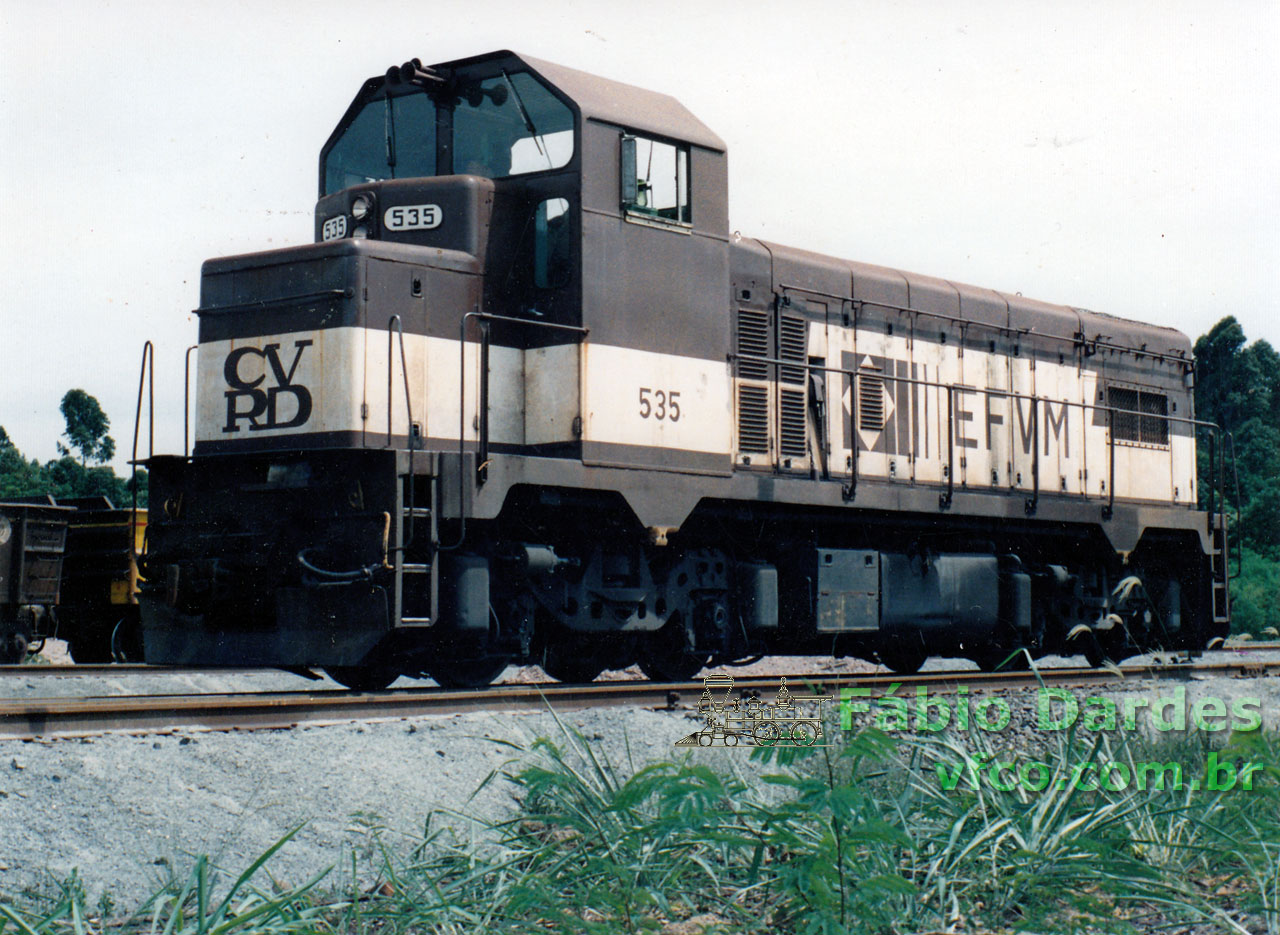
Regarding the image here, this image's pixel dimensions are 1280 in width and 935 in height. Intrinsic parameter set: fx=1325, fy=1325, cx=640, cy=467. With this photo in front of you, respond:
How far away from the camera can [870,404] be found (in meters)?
10.4

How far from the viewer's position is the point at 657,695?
759 cm

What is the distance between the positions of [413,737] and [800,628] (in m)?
4.32

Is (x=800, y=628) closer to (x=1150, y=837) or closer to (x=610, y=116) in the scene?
(x=610, y=116)

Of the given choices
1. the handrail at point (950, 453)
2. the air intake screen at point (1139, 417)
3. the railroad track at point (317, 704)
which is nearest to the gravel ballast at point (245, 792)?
the railroad track at point (317, 704)

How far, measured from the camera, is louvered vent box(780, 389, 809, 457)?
31.4ft

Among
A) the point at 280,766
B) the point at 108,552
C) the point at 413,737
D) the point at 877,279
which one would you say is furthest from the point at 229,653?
the point at 108,552

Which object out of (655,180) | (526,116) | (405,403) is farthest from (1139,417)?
(405,403)

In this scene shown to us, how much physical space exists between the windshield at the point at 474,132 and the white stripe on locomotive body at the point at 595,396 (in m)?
1.21

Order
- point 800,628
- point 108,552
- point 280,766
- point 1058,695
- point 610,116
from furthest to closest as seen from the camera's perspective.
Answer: point 108,552, point 800,628, point 610,116, point 1058,695, point 280,766

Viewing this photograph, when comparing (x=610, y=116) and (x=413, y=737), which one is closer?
(x=413, y=737)

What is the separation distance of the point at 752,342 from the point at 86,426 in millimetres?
40289

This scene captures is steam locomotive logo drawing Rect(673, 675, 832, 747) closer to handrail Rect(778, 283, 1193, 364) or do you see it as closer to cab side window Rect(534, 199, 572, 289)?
cab side window Rect(534, 199, 572, 289)

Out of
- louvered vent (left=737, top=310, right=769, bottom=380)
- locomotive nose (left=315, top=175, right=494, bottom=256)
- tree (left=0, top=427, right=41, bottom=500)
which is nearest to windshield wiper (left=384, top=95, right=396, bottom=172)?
locomotive nose (left=315, top=175, right=494, bottom=256)

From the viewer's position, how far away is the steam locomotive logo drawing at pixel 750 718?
503 cm
